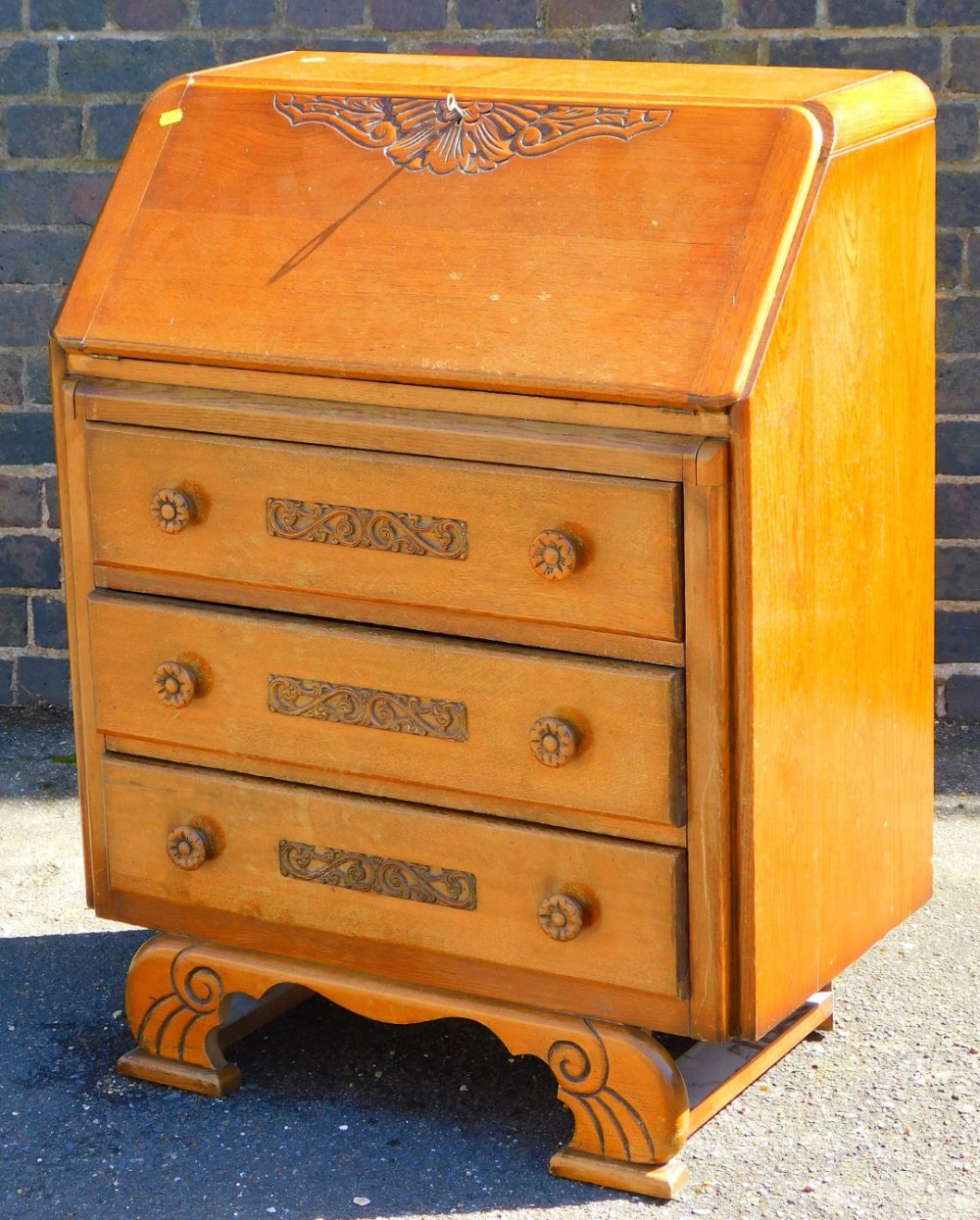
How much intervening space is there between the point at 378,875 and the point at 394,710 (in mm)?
246

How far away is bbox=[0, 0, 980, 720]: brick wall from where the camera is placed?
3836mm

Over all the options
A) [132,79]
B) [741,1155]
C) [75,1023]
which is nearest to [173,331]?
[75,1023]

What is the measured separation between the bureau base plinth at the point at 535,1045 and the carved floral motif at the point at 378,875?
5.6 inches

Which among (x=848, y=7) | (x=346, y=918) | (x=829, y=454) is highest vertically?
(x=848, y=7)

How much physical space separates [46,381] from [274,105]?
172 cm

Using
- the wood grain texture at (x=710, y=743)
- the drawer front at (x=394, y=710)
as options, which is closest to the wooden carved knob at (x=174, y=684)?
the drawer front at (x=394, y=710)

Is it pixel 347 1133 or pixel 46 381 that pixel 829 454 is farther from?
pixel 46 381

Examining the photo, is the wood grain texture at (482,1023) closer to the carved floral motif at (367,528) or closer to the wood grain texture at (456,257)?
the carved floral motif at (367,528)

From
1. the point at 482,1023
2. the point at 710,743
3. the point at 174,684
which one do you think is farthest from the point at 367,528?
the point at 482,1023

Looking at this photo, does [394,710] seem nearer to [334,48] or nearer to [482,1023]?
[482,1023]

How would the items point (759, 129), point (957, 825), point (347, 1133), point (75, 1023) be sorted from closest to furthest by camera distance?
point (759, 129), point (347, 1133), point (75, 1023), point (957, 825)

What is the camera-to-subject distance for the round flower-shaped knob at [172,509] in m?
2.61

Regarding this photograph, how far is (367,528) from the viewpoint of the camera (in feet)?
8.25

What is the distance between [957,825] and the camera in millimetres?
3729
